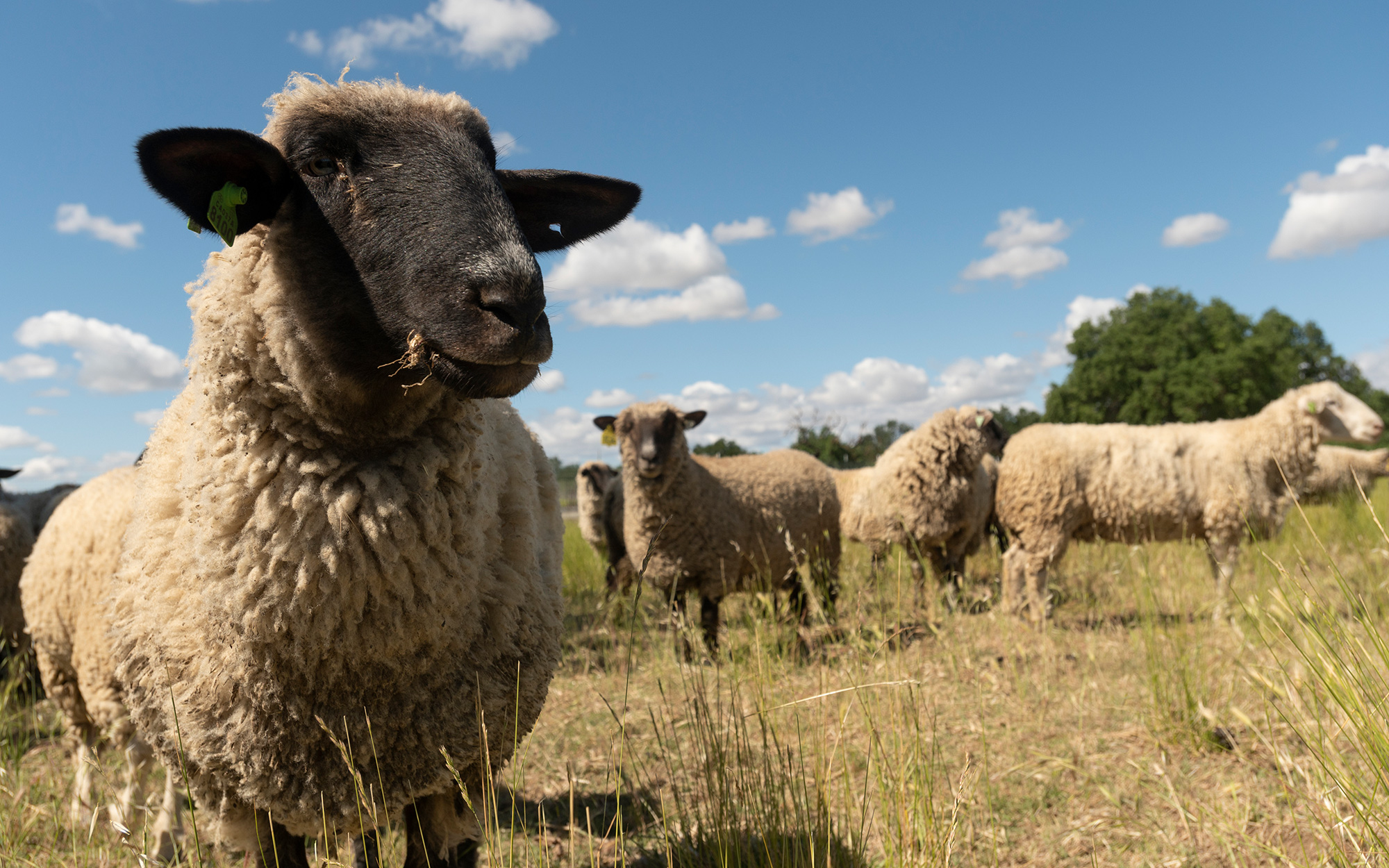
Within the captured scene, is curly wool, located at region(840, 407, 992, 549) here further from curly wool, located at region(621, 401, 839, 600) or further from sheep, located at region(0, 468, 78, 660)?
sheep, located at region(0, 468, 78, 660)

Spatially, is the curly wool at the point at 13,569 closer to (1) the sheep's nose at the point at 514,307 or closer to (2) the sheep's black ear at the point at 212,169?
(2) the sheep's black ear at the point at 212,169

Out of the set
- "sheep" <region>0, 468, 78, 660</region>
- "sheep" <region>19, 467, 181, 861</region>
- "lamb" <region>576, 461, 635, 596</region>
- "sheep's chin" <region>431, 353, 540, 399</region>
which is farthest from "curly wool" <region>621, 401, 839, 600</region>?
"sheep" <region>0, 468, 78, 660</region>

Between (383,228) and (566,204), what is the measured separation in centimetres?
84

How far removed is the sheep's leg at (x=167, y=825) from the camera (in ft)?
10.8

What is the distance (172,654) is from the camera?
6.73ft

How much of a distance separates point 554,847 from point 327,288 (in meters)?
2.74

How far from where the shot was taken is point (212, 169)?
75.0 inches

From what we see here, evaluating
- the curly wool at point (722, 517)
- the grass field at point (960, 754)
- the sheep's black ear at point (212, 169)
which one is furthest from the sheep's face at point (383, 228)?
the curly wool at point (722, 517)

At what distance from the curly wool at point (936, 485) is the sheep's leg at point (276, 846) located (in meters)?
6.18

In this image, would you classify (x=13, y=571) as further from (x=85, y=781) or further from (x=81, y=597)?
(x=81, y=597)

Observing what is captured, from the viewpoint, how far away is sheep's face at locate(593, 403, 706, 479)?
6.18 m

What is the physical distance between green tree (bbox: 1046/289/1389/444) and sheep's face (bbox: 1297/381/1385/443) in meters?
35.4

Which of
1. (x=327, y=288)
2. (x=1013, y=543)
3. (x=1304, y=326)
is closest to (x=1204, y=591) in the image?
(x=1013, y=543)

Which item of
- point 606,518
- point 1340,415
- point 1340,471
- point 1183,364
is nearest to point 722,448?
point 606,518
